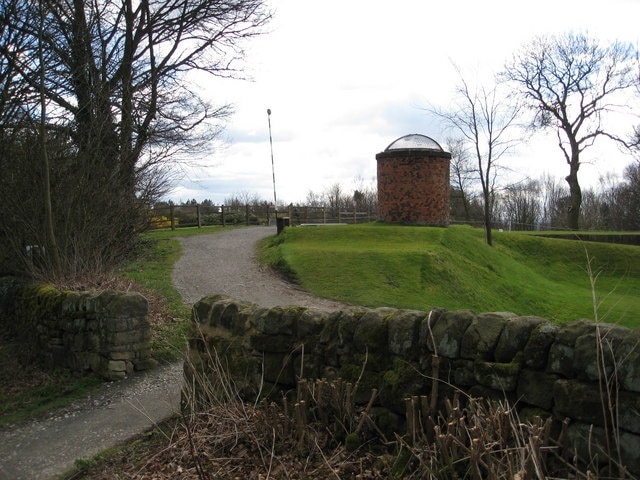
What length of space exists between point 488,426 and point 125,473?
2.94m

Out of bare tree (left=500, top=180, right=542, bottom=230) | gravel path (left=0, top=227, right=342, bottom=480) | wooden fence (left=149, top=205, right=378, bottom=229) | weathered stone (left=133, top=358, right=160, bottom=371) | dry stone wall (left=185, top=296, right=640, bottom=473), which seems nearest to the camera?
dry stone wall (left=185, top=296, right=640, bottom=473)

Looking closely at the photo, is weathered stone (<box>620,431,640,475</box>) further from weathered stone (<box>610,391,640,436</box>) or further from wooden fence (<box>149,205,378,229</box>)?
wooden fence (<box>149,205,378,229</box>)

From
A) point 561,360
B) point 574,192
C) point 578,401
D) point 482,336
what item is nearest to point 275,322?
point 482,336

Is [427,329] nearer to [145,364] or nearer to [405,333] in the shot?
[405,333]

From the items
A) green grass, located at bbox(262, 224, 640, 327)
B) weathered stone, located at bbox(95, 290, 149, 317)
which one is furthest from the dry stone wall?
green grass, located at bbox(262, 224, 640, 327)

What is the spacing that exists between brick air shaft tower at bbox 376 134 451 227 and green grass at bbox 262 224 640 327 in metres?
1.27

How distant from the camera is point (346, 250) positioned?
16203mm

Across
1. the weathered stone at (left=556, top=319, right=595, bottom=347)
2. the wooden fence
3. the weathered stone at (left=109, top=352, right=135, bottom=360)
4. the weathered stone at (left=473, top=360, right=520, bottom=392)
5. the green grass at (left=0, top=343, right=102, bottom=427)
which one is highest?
the wooden fence

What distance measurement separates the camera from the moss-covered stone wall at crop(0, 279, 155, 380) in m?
7.53

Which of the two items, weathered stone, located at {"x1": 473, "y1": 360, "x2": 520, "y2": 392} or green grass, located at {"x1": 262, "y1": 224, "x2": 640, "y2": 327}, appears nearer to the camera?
weathered stone, located at {"x1": 473, "y1": 360, "x2": 520, "y2": 392}

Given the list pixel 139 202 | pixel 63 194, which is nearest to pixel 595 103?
pixel 139 202

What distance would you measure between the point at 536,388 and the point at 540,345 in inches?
9.7

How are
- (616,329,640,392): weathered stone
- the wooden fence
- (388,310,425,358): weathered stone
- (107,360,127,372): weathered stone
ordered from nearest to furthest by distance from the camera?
(616,329,640,392): weathered stone → (388,310,425,358): weathered stone → (107,360,127,372): weathered stone → the wooden fence

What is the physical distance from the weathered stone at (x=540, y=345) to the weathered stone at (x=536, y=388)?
0.05 metres
